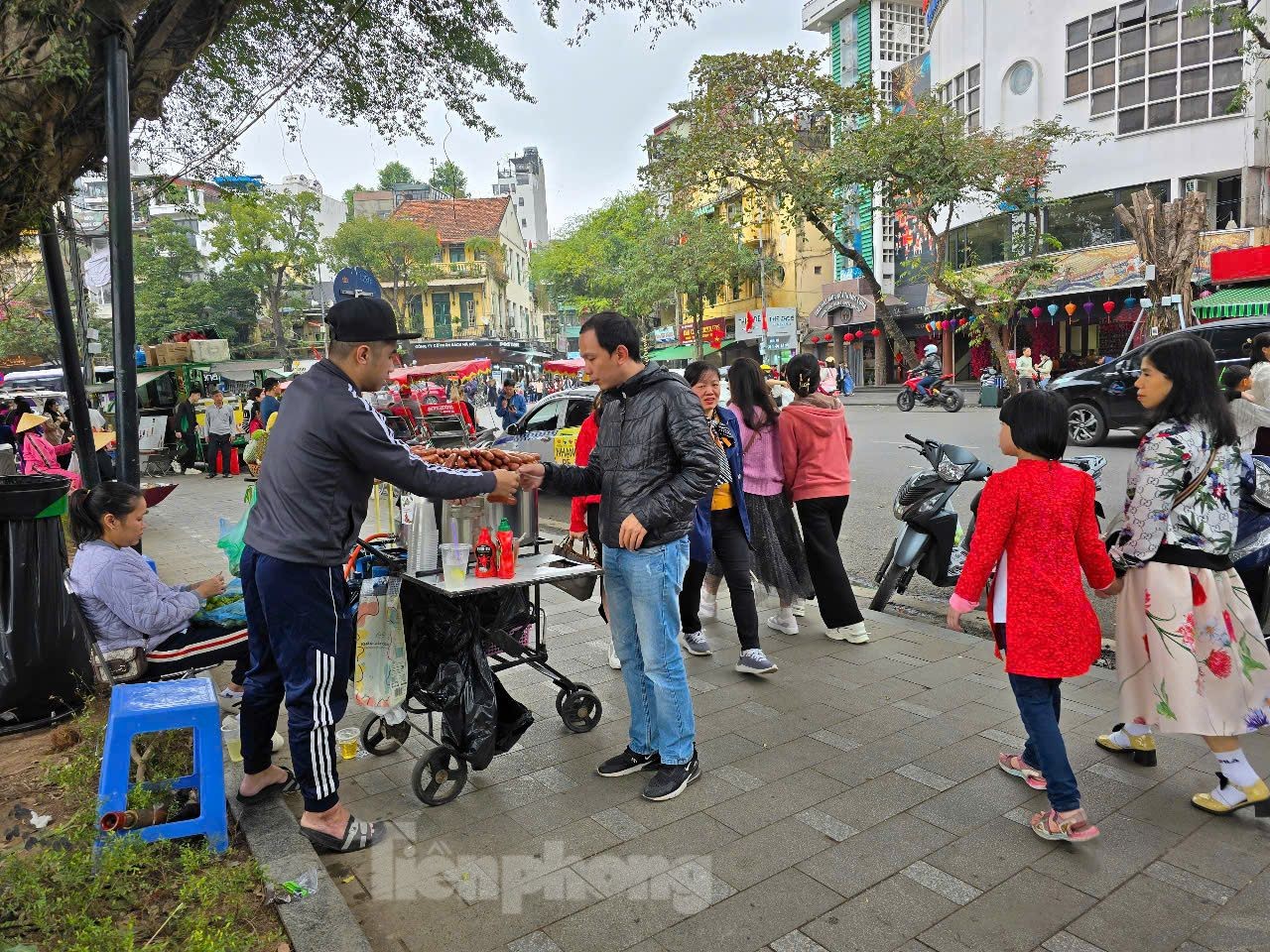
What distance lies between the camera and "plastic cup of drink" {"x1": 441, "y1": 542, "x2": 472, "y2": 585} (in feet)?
11.1

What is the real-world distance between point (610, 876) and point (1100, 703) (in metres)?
2.69

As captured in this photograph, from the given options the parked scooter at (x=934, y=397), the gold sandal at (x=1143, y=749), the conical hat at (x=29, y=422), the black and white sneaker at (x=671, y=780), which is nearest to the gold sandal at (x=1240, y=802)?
the gold sandal at (x=1143, y=749)

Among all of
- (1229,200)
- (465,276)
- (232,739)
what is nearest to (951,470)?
(232,739)

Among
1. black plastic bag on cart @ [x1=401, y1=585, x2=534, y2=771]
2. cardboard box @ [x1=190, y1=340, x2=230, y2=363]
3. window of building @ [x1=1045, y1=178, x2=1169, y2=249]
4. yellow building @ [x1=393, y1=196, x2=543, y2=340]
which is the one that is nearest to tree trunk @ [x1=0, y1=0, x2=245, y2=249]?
black plastic bag on cart @ [x1=401, y1=585, x2=534, y2=771]

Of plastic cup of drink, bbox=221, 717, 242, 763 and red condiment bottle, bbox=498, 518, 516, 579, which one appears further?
plastic cup of drink, bbox=221, 717, 242, 763

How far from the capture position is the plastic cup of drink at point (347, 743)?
3877 millimetres

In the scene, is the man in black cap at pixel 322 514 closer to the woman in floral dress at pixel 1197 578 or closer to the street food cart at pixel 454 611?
the street food cart at pixel 454 611

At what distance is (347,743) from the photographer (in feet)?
12.8

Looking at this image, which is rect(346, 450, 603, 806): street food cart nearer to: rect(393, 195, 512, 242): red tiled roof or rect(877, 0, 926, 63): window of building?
rect(877, 0, 926, 63): window of building

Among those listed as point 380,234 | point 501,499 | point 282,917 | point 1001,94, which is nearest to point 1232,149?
point 1001,94

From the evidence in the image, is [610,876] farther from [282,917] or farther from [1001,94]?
[1001,94]

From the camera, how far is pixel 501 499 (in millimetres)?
3377

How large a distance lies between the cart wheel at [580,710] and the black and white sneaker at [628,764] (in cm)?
41

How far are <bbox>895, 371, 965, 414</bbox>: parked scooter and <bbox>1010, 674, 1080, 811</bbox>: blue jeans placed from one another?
64.8 ft
